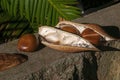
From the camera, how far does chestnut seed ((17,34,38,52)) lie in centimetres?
242

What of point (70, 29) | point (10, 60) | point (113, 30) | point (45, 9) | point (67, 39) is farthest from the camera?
point (45, 9)

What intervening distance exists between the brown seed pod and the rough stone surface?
0.02 m

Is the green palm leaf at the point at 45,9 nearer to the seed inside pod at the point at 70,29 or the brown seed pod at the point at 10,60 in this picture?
the seed inside pod at the point at 70,29

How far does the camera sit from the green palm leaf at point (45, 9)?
10.5 ft

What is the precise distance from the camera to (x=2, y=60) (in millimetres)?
2309

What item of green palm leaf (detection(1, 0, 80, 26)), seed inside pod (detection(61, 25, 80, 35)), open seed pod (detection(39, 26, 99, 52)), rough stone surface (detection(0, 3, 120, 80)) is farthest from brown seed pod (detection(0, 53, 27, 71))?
green palm leaf (detection(1, 0, 80, 26))

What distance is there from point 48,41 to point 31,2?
775 millimetres

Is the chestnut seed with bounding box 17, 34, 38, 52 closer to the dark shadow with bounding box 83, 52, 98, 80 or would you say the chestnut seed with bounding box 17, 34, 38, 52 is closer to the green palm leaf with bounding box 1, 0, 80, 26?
the dark shadow with bounding box 83, 52, 98, 80

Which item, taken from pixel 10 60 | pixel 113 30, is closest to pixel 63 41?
pixel 10 60

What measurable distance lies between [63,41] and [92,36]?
0.16 metres

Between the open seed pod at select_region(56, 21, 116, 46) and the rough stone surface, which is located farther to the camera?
the open seed pod at select_region(56, 21, 116, 46)

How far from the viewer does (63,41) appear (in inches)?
95.8

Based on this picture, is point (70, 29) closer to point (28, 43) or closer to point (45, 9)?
point (28, 43)

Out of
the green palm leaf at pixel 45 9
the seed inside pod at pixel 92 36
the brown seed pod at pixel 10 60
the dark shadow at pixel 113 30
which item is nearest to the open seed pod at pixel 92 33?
the seed inside pod at pixel 92 36
